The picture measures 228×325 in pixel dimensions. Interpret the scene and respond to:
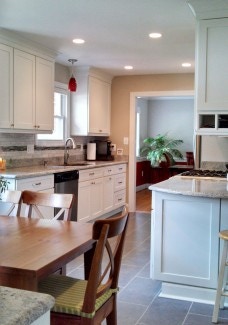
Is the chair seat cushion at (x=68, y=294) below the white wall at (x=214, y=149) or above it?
below

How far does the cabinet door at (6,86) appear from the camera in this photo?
13.5 feet

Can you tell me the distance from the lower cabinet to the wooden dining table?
283 centimetres

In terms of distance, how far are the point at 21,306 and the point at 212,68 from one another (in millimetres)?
3049

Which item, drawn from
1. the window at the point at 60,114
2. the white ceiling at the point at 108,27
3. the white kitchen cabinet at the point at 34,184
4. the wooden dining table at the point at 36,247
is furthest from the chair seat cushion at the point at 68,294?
the window at the point at 60,114

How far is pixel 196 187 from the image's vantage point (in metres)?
3.20

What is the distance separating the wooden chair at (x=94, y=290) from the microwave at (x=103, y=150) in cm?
469

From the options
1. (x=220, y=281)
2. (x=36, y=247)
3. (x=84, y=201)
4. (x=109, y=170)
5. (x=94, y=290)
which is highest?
(x=109, y=170)

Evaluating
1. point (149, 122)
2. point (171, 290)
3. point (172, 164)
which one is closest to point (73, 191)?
point (171, 290)

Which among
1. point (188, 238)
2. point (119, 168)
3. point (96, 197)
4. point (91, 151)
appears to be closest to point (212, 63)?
point (188, 238)

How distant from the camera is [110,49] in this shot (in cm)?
486

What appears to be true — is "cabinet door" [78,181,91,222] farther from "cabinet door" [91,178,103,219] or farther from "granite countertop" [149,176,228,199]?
"granite countertop" [149,176,228,199]

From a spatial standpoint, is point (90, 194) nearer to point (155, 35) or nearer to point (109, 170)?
point (109, 170)

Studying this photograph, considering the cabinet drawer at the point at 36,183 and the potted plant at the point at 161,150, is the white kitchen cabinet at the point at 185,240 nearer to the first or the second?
the cabinet drawer at the point at 36,183

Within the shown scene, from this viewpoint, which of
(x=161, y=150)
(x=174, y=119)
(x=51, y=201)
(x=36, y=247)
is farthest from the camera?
(x=174, y=119)
